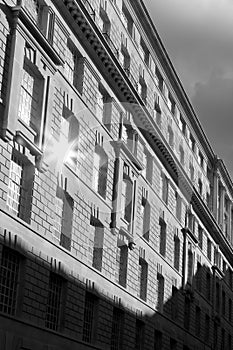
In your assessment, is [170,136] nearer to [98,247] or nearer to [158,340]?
[158,340]

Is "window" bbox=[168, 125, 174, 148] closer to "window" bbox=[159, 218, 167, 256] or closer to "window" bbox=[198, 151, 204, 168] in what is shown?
"window" bbox=[159, 218, 167, 256]

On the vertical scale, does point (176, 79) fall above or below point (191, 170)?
above

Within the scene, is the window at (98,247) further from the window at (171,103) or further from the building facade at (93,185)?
the window at (171,103)

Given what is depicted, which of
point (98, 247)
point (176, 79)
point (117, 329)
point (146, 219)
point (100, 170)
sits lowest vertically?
point (117, 329)

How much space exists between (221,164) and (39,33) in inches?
1868

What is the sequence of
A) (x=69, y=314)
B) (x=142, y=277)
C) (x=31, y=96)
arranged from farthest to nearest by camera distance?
(x=142, y=277), (x=69, y=314), (x=31, y=96)

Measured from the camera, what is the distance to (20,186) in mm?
31672

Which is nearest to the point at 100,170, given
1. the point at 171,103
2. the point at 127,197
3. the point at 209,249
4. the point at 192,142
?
the point at 127,197

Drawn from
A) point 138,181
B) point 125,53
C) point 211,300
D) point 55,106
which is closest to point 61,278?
point 55,106

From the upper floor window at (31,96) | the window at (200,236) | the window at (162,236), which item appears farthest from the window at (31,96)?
the window at (200,236)

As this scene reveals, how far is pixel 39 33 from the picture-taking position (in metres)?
32.3

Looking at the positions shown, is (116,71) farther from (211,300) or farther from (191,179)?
(211,300)

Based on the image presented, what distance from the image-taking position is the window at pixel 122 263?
42.9m

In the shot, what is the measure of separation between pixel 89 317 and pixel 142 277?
1030 cm
